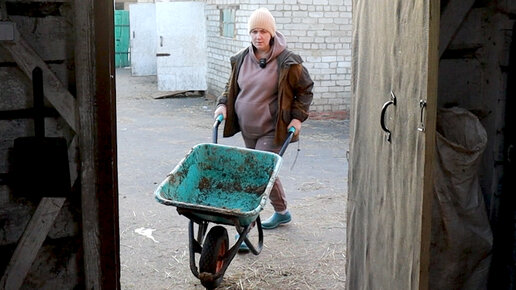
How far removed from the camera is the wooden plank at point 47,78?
3289mm

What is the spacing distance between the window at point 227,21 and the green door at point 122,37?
9940 millimetres

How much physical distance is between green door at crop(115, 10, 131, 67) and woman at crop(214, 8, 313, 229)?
18166mm

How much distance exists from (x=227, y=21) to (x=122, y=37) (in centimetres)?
1058

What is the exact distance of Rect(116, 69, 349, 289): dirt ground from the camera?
5547 millimetres

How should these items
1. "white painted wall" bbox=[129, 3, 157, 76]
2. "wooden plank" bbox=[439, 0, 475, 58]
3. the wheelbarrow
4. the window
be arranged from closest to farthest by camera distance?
"wooden plank" bbox=[439, 0, 475, 58] < the wheelbarrow < the window < "white painted wall" bbox=[129, 3, 157, 76]

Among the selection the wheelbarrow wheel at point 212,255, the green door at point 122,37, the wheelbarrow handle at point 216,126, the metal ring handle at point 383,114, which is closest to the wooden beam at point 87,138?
the wheelbarrow wheel at point 212,255

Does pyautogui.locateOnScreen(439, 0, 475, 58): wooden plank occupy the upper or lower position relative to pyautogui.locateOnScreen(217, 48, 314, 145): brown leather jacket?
upper

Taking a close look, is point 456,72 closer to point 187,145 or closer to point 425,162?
point 425,162

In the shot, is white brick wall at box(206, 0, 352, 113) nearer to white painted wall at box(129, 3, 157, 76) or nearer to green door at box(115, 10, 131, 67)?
white painted wall at box(129, 3, 157, 76)

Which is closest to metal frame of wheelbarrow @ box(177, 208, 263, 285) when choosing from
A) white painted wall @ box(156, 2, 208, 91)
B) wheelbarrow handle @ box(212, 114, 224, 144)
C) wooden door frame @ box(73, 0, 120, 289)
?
wheelbarrow handle @ box(212, 114, 224, 144)

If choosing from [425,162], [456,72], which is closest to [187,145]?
[456,72]

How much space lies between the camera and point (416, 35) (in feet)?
10.5

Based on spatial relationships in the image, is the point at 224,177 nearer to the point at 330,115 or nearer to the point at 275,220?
the point at 275,220

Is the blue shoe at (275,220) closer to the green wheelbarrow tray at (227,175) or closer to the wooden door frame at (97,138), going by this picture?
the green wheelbarrow tray at (227,175)
